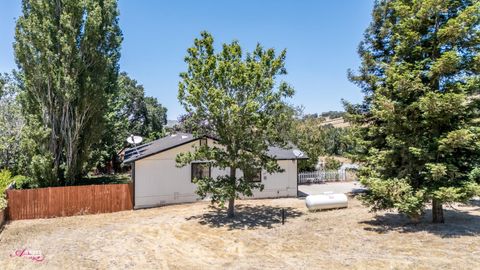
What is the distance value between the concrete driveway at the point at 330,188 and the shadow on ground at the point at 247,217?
18.0ft

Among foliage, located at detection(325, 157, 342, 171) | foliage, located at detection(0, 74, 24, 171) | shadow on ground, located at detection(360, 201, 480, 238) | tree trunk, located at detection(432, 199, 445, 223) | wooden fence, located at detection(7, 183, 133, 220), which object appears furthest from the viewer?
foliage, located at detection(325, 157, 342, 171)

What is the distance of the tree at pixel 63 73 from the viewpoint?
1738 centimetres

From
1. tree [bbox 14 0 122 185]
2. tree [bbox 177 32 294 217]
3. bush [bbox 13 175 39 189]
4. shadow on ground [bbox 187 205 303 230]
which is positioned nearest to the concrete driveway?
shadow on ground [bbox 187 205 303 230]

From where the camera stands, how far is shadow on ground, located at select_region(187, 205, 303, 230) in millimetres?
14555

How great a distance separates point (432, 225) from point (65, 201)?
16835 mm

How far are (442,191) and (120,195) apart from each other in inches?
A: 593

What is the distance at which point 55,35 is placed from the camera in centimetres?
1780

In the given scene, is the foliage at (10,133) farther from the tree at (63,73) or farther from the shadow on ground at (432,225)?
the shadow on ground at (432,225)

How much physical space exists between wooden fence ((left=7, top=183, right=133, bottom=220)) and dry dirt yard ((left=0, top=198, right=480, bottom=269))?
63 cm

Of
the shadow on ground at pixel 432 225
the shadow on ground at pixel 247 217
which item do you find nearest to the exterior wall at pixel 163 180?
the shadow on ground at pixel 247 217

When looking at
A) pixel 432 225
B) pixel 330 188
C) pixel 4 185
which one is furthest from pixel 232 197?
pixel 330 188

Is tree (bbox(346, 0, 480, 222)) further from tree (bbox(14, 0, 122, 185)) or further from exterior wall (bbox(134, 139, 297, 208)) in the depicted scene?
tree (bbox(14, 0, 122, 185))

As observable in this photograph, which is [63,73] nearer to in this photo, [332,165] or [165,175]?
[165,175]

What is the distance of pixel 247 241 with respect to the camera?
12.1m
